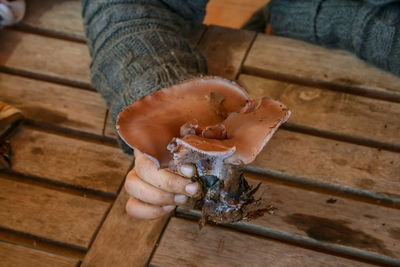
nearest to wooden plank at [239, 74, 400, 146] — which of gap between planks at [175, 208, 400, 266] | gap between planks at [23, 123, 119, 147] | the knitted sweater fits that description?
the knitted sweater

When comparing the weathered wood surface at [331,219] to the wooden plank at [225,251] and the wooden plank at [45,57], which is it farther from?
the wooden plank at [45,57]

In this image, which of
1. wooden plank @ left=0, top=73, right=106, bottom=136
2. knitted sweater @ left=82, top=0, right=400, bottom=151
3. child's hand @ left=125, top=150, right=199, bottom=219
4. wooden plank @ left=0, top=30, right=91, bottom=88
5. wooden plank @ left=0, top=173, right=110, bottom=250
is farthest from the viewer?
wooden plank @ left=0, top=30, right=91, bottom=88

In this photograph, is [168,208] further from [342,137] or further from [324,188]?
[342,137]

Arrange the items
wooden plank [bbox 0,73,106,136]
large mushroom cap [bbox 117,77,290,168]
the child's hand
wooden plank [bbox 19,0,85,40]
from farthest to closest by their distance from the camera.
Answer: wooden plank [bbox 19,0,85,40] < wooden plank [bbox 0,73,106,136] < the child's hand < large mushroom cap [bbox 117,77,290,168]

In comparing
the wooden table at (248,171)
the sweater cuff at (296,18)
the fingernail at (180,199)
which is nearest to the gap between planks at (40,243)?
the wooden table at (248,171)

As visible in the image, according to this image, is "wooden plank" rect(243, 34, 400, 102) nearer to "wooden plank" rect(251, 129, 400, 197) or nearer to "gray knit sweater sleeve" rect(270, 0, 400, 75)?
"gray knit sweater sleeve" rect(270, 0, 400, 75)
